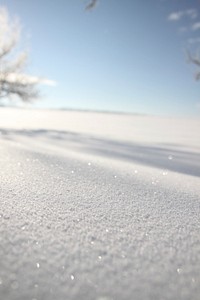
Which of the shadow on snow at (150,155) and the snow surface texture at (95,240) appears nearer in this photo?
the snow surface texture at (95,240)

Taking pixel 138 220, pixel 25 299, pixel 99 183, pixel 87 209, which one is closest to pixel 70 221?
pixel 87 209

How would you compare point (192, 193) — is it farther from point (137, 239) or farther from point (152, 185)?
point (137, 239)

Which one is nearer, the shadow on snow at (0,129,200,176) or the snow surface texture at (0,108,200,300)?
the snow surface texture at (0,108,200,300)

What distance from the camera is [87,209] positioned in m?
0.96

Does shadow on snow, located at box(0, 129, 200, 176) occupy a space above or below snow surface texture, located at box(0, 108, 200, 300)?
above

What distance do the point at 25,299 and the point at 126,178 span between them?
1022 millimetres

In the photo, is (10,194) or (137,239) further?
(10,194)

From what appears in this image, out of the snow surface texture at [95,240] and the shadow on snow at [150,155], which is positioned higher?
the shadow on snow at [150,155]

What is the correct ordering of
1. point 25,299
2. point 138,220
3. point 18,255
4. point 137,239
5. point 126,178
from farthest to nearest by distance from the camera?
point 126,178, point 138,220, point 137,239, point 18,255, point 25,299

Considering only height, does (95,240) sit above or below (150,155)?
below

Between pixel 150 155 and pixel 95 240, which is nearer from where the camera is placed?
pixel 95 240

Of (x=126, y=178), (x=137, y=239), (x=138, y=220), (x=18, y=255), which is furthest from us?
(x=126, y=178)

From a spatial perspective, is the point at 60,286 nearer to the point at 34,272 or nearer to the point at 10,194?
the point at 34,272

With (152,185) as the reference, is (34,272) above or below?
below
